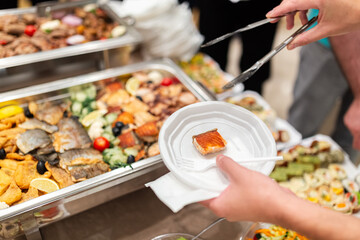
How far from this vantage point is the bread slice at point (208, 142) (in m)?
1.08

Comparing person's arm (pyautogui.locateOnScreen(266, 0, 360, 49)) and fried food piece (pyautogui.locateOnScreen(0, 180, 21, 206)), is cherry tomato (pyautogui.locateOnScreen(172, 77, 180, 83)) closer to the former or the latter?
person's arm (pyautogui.locateOnScreen(266, 0, 360, 49))

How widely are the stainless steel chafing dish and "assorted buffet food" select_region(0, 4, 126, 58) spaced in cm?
9

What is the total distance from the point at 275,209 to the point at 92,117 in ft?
3.58

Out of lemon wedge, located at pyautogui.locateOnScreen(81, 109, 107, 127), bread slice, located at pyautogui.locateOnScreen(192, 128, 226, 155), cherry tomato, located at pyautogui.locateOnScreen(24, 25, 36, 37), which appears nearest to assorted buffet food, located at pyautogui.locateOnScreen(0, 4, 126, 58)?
cherry tomato, located at pyautogui.locateOnScreen(24, 25, 36, 37)

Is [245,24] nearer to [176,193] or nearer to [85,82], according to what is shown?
[85,82]

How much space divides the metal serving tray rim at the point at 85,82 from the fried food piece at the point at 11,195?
0.08m

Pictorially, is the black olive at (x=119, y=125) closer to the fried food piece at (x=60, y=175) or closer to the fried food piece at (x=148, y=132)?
→ the fried food piece at (x=148, y=132)

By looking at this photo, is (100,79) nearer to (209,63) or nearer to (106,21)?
(106,21)

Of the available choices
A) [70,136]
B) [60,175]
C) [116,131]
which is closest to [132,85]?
[116,131]

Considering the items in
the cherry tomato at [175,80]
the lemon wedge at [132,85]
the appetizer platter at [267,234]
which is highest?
the lemon wedge at [132,85]

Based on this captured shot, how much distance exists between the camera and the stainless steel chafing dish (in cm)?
187

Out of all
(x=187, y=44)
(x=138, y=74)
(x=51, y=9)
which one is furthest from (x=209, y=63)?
(x=51, y=9)

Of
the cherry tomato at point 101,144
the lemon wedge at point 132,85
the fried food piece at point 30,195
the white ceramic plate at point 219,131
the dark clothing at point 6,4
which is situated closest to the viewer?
the white ceramic plate at point 219,131

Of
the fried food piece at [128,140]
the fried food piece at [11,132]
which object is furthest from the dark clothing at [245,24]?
the fried food piece at [11,132]
